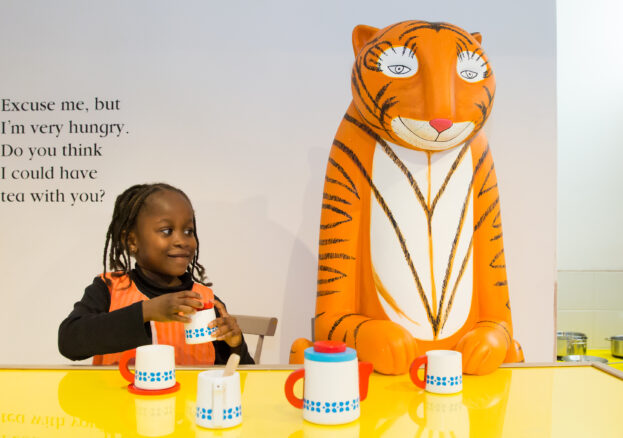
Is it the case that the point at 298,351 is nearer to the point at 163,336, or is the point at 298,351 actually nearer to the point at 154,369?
the point at 163,336

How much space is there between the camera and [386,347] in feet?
3.56

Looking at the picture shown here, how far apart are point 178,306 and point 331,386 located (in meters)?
0.38

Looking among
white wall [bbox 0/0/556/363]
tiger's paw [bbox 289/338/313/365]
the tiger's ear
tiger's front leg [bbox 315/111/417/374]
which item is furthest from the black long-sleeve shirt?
the tiger's ear

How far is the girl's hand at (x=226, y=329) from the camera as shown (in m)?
1.12

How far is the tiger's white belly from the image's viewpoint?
4.09 feet

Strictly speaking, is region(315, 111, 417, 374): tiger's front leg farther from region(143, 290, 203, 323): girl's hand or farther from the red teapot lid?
the red teapot lid

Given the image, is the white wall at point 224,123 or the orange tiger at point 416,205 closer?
the orange tiger at point 416,205

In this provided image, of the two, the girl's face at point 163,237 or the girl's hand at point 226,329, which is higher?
the girl's face at point 163,237

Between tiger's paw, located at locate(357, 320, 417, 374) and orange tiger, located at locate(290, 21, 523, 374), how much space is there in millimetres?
44

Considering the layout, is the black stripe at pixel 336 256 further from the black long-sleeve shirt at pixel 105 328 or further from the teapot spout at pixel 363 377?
the teapot spout at pixel 363 377

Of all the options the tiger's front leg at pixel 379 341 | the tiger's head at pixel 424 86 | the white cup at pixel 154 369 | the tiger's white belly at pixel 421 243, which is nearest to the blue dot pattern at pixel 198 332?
the white cup at pixel 154 369

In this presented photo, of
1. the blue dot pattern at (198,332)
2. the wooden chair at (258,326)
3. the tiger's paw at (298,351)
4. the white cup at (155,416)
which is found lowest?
the wooden chair at (258,326)

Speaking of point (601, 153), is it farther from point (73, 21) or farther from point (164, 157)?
point (73, 21)

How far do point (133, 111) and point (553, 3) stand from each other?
4.31ft
